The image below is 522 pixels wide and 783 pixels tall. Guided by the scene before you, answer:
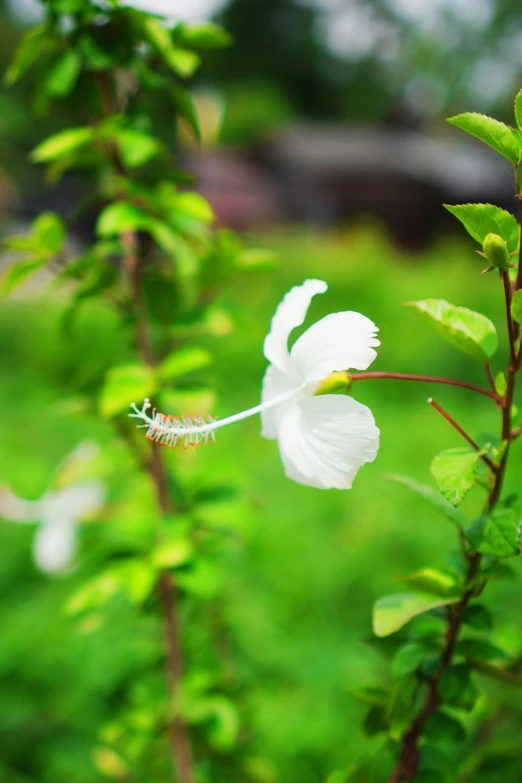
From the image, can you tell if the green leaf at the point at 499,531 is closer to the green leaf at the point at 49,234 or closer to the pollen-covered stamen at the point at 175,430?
the pollen-covered stamen at the point at 175,430

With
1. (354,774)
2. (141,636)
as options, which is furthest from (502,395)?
(141,636)

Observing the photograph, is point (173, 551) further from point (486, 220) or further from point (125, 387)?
point (486, 220)

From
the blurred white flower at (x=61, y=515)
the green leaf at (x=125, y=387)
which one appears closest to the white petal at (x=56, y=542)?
the blurred white flower at (x=61, y=515)

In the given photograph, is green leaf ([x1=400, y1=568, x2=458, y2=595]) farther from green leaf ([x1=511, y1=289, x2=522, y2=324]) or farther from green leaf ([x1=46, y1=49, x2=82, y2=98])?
green leaf ([x1=46, y1=49, x2=82, y2=98])

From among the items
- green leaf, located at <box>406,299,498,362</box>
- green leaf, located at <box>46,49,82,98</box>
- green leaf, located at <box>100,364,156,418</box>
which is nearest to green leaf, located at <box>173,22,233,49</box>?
green leaf, located at <box>46,49,82,98</box>

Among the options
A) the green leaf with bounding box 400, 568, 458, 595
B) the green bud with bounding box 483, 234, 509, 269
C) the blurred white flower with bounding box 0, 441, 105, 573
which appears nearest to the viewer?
the green bud with bounding box 483, 234, 509, 269

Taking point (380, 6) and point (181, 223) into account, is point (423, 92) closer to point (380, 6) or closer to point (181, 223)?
point (380, 6)
